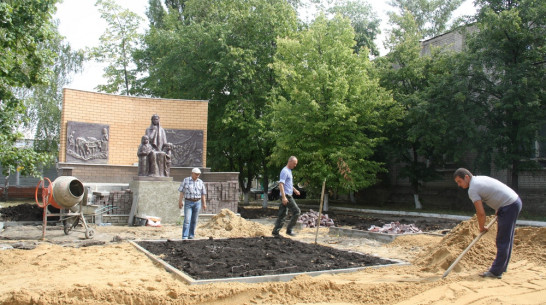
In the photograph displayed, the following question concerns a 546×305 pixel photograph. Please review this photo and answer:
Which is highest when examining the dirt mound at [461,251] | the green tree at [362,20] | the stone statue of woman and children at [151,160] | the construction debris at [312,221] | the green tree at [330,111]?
the green tree at [362,20]

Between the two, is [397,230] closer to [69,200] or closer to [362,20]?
[69,200]

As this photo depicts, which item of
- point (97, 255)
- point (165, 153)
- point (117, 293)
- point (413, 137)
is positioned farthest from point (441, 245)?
point (413, 137)

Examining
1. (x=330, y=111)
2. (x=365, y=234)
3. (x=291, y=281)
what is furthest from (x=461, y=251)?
(x=330, y=111)

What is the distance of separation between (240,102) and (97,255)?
1701cm

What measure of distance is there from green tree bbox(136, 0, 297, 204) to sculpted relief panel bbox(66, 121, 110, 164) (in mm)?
6318

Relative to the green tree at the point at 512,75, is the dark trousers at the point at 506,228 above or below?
below

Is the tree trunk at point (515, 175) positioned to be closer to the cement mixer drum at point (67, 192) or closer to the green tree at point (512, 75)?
the green tree at point (512, 75)

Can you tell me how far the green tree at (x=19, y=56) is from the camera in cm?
1298

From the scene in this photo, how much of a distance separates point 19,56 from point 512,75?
17.9 metres

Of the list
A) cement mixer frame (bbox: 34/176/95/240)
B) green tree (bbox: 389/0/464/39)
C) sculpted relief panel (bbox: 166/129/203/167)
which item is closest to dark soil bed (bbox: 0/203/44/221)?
cement mixer frame (bbox: 34/176/95/240)

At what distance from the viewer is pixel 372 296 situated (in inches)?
217

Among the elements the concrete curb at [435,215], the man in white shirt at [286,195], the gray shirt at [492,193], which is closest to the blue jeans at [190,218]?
the man in white shirt at [286,195]

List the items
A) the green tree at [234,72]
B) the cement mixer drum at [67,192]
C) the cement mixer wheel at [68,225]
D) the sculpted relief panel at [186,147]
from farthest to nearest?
the green tree at [234,72] → the sculpted relief panel at [186,147] → the cement mixer wheel at [68,225] → the cement mixer drum at [67,192]

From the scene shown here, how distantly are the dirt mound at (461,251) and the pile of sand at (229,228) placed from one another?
4913 millimetres
